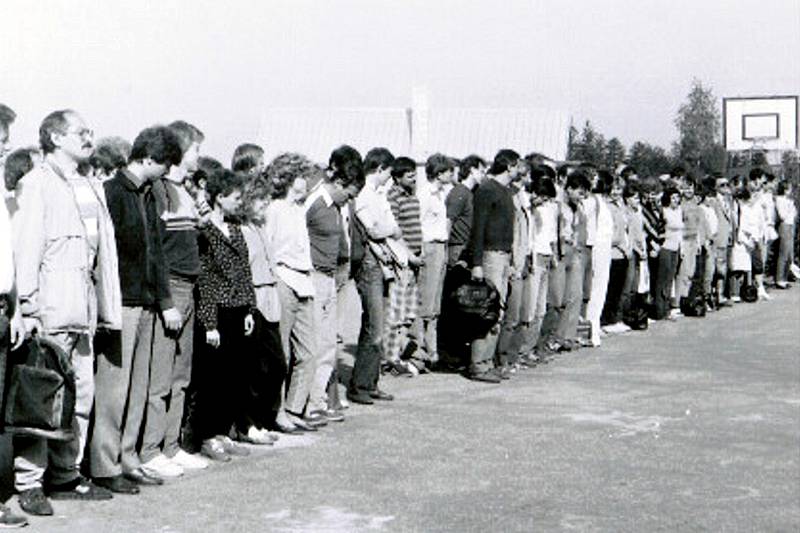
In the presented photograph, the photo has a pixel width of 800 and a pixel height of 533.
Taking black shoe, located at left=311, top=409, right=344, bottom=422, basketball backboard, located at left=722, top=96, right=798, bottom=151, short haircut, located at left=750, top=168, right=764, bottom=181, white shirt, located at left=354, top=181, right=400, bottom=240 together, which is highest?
basketball backboard, located at left=722, top=96, right=798, bottom=151

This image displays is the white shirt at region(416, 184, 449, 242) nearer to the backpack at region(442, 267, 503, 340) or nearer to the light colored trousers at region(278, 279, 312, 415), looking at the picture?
the backpack at region(442, 267, 503, 340)

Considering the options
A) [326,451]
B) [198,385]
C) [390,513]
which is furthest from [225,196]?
[390,513]

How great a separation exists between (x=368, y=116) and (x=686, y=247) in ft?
120

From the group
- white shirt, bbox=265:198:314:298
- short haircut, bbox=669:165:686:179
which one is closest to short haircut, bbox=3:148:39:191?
white shirt, bbox=265:198:314:298

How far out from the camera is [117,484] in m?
8.46

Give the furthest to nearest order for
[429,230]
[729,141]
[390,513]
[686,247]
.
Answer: [729,141] → [686,247] → [429,230] → [390,513]

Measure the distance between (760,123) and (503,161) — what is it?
22872 millimetres

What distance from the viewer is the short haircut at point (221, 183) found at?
32.2 feet

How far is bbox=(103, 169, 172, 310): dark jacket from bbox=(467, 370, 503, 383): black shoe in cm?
612

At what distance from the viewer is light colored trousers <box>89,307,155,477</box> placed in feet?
27.7

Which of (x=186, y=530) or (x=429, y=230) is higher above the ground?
(x=429, y=230)

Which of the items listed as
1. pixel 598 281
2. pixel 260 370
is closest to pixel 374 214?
pixel 260 370

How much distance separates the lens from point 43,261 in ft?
26.0

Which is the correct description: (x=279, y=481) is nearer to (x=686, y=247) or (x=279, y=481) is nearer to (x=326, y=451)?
(x=326, y=451)
